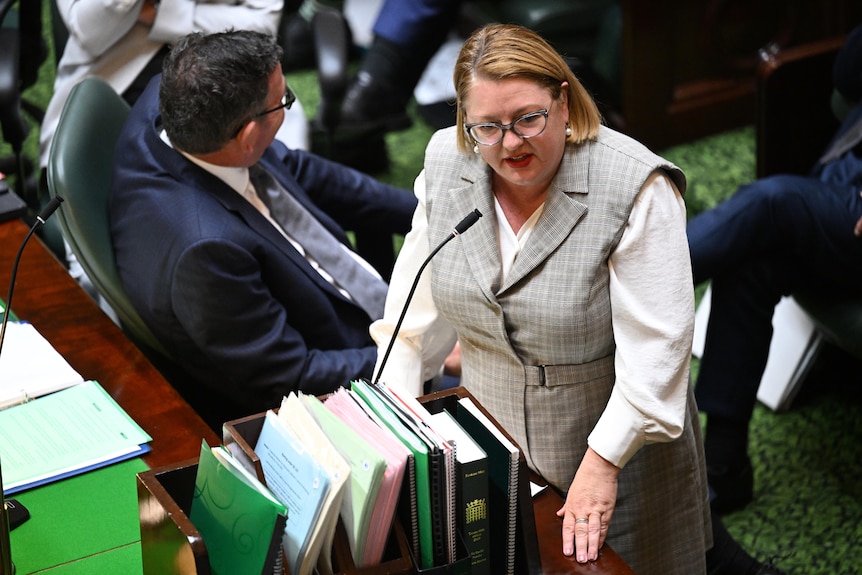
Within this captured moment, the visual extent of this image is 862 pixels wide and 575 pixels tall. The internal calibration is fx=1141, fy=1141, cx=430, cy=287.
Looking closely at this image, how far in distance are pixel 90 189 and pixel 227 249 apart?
0.36 metres

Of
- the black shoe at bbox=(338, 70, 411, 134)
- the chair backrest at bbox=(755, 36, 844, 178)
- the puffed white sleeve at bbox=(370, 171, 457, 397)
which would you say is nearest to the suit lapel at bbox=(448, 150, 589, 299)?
the puffed white sleeve at bbox=(370, 171, 457, 397)

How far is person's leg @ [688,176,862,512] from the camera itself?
98.4 inches

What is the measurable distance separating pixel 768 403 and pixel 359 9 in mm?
2472

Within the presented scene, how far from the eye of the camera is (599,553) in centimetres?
150

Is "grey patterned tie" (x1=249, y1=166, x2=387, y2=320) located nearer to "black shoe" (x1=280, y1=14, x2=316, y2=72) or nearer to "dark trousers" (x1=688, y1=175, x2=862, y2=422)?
"dark trousers" (x1=688, y1=175, x2=862, y2=422)

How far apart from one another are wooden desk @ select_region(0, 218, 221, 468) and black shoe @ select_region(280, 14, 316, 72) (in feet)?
7.63

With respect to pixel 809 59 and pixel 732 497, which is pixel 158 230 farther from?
pixel 809 59

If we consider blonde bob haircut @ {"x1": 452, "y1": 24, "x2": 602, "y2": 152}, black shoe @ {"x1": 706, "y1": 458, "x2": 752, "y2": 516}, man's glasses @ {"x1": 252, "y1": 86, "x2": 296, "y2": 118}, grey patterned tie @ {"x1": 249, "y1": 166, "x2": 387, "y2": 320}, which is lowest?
black shoe @ {"x1": 706, "y1": 458, "x2": 752, "y2": 516}

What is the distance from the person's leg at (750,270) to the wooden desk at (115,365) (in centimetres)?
105

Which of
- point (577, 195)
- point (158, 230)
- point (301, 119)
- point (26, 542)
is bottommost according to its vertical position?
point (301, 119)

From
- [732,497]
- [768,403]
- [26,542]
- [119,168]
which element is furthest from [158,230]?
[768,403]

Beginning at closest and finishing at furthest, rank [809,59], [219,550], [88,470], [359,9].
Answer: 1. [219,550]
2. [88,470]
3. [809,59]
4. [359,9]

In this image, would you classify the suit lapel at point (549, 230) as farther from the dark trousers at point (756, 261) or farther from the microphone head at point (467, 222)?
the dark trousers at point (756, 261)

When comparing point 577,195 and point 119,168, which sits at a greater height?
point 577,195
